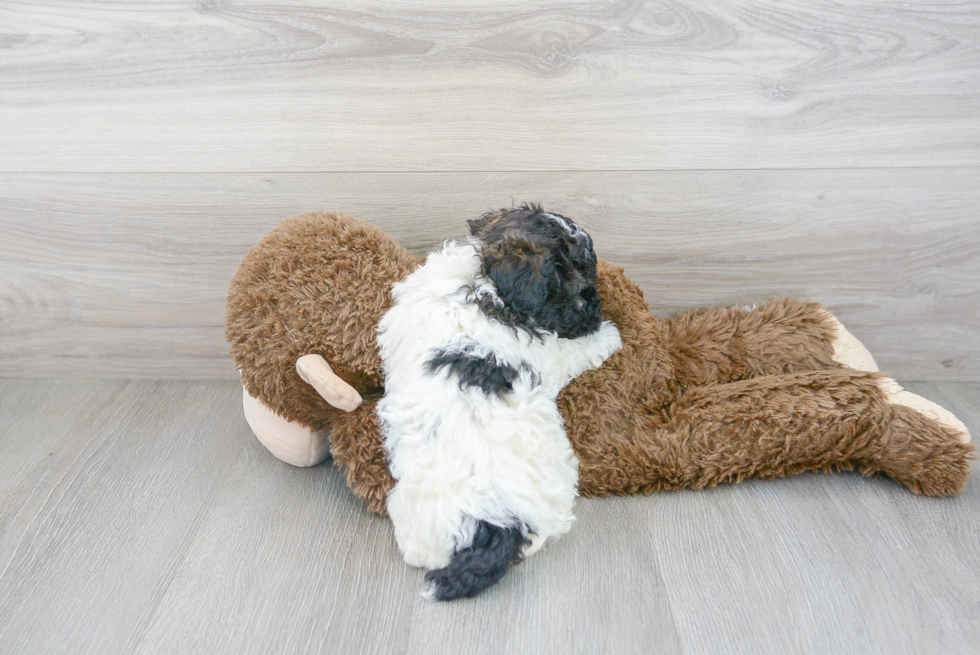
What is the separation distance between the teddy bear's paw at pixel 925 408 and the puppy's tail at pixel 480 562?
0.63 metres

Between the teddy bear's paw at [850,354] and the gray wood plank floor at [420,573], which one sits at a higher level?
the teddy bear's paw at [850,354]

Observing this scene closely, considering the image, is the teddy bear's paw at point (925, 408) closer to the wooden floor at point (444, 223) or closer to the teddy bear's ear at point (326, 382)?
the wooden floor at point (444, 223)

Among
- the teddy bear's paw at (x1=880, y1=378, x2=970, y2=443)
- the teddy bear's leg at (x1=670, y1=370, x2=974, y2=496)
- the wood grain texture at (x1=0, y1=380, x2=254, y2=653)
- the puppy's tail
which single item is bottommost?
the wood grain texture at (x1=0, y1=380, x2=254, y2=653)

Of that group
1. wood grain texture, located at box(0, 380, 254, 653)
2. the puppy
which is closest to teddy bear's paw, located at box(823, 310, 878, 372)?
the puppy

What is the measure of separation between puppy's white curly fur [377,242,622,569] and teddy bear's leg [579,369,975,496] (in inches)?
5.7

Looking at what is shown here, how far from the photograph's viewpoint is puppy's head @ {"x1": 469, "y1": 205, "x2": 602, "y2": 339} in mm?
849

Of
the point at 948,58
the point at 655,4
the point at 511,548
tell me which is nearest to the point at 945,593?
the point at 511,548

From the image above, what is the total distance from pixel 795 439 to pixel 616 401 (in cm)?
27

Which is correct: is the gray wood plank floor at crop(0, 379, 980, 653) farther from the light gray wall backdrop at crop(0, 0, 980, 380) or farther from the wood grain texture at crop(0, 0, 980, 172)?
the wood grain texture at crop(0, 0, 980, 172)

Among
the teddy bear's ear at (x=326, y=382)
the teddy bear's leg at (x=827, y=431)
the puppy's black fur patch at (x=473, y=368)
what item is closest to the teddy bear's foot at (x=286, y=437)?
the teddy bear's ear at (x=326, y=382)

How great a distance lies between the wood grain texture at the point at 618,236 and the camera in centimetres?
115

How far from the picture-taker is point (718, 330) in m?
1.12

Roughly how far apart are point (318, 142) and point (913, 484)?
1126 millimetres

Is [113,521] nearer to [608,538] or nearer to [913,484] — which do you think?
[608,538]
